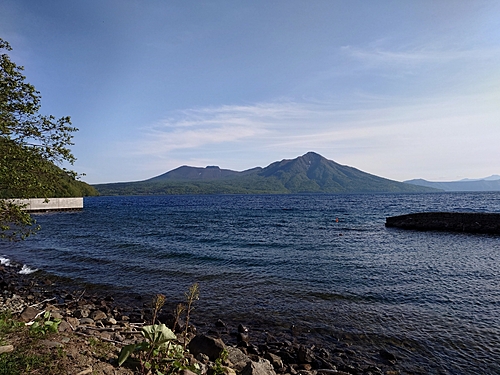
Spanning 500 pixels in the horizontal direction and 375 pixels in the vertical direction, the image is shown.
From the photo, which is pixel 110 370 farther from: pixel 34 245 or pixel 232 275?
pixel 34 245

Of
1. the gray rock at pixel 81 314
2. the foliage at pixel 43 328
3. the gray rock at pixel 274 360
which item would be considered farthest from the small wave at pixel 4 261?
the gray rock at pixel 274 360

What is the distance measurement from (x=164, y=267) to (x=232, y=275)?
544 cm

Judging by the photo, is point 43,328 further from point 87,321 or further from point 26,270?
point 26,270

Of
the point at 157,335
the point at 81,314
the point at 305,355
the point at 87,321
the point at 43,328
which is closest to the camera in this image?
the point at 157,335

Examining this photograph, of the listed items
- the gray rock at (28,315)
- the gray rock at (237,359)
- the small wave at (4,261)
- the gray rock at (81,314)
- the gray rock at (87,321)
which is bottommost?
the small wave at (4,261)

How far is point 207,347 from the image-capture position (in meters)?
8.24

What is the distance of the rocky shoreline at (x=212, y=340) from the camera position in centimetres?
803

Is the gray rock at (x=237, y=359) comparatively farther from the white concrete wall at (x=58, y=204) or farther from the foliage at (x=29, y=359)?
the white concrete wall at (x=58, y=204)

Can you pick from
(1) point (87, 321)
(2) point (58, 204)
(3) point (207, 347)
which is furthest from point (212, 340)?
(2) point (58, 204)

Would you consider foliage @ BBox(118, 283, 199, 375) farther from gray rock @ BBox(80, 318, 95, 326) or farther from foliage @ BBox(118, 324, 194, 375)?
gray rock @ BBox(80, 318, 95, 326)

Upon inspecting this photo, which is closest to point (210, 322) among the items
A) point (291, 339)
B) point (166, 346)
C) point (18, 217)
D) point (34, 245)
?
point (291, 339)

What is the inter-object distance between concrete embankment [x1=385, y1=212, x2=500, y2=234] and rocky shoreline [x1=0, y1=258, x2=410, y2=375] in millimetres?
37674

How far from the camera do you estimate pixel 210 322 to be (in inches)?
489

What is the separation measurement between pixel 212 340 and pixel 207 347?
0.21m
